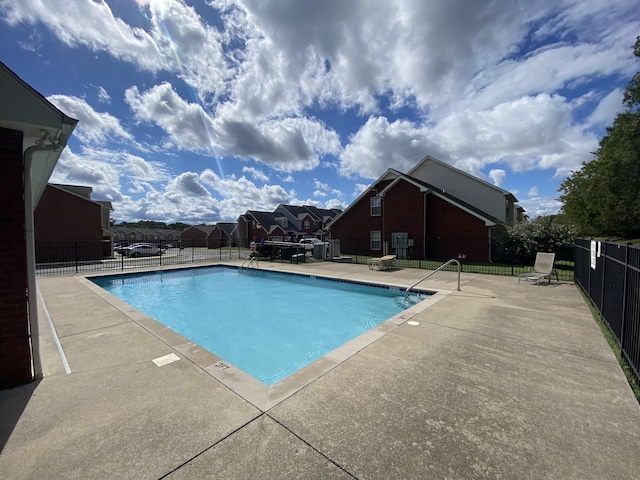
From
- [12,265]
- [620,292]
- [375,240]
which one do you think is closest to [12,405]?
[12,265]

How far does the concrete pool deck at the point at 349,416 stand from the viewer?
213 centimetres

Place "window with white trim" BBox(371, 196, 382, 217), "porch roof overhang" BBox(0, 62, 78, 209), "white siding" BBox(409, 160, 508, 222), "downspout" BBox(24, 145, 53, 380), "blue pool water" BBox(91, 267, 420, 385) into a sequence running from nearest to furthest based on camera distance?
1. "porch roof overhang" BBox(0, 62, 78, 209)
2. "downspout" BBox(24, 145, 53, 380)
3. "blue pool water" BBox(91, 267, 420, 385)
4. "white siding" BBox(409, 160, 508, 222)
5. "window with white trim" BBox(371, 196, 382, 217)

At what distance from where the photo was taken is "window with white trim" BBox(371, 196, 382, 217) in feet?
75.3

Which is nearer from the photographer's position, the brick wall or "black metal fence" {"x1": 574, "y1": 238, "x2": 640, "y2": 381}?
the brick wall

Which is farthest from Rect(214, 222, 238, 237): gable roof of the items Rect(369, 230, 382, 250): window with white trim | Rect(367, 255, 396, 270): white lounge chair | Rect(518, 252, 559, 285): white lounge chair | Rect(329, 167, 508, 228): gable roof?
Rect(518, 252, 559, 285): white lounge chair

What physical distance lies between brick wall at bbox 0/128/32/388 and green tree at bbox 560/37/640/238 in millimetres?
Answer: 28619

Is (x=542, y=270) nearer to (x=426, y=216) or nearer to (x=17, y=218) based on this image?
(x=426, y=216)

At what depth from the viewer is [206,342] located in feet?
22.3

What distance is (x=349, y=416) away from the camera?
2.71 metres

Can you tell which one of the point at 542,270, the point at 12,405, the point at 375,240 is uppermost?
the point at 375,240

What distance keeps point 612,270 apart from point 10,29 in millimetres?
12799

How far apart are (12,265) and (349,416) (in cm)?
406

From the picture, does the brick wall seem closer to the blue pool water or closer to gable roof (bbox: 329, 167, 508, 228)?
the blue pool water

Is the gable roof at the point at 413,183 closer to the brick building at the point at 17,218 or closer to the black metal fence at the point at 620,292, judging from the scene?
the black metal fence at the point at 620,292
